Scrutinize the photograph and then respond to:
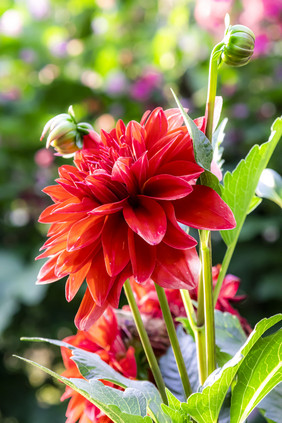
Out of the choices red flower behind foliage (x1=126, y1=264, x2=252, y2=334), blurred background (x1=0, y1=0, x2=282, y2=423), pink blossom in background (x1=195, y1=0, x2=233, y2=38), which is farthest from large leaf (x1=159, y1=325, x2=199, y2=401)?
pink blossom in background (x1=195, y1=0, x2=233, y2=38)

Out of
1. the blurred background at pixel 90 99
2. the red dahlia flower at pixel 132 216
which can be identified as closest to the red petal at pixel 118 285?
the red dahlia flower at pixel 132 216

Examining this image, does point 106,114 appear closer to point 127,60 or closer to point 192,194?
point 127,60

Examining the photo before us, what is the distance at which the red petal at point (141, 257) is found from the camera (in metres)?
0.23

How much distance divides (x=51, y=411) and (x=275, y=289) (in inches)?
24.6

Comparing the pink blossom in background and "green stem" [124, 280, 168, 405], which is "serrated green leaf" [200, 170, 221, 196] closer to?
"green stem" [124, 280, 168, 405]

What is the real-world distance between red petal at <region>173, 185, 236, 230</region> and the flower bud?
0.18 ft

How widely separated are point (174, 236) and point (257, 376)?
69 mm

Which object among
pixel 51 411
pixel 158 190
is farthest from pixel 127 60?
pixel 158 190

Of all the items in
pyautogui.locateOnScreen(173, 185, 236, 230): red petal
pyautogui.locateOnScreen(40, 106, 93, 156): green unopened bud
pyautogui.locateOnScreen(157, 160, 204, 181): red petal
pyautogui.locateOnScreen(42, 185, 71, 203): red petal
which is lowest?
pyautogui.locateOnScreen(173, 185, 236, 230): red petal

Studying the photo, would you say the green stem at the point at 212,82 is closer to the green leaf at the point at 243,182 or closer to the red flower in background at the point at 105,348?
the green leaf at the point at 243,182

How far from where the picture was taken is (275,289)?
4.27ft

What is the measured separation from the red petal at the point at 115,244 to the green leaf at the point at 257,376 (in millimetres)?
70

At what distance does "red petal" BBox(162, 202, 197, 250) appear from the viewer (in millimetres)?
225

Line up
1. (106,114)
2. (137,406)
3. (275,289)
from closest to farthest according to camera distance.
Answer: (137,406)
(275,289)
(106,114)
